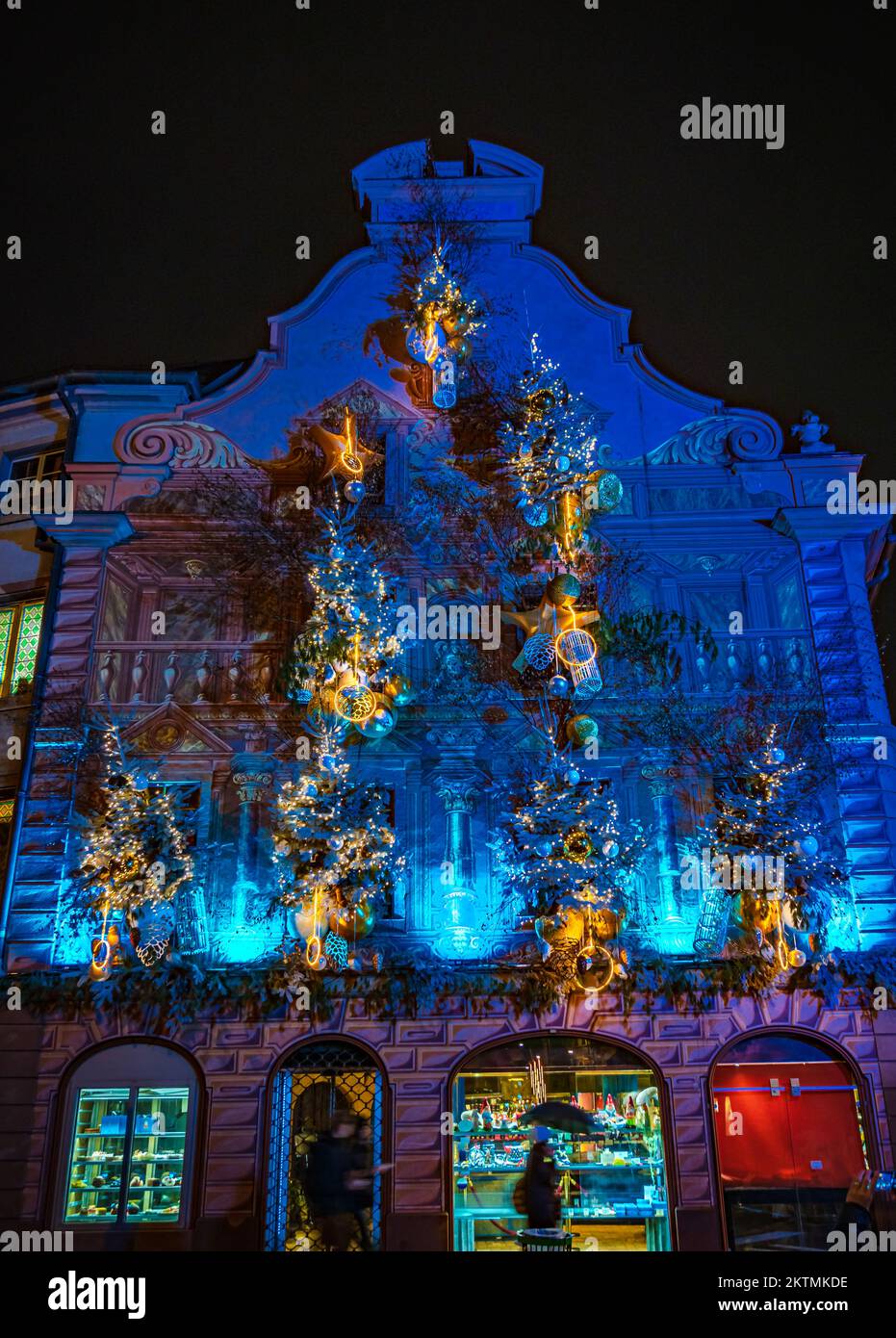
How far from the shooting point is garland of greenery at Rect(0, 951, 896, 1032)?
1355 centimetres

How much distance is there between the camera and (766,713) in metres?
15.5

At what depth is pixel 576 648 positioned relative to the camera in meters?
15.4

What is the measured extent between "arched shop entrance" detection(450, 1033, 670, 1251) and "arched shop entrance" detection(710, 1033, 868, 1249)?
35.5 inches

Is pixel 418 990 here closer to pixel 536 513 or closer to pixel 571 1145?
pixel 571 1145

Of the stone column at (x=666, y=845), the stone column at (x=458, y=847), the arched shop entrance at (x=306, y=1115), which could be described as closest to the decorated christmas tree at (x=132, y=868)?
the arched shop entrance at (x=306, y=1115)

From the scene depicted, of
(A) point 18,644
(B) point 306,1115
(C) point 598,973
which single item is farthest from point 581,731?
(A) point 18,644

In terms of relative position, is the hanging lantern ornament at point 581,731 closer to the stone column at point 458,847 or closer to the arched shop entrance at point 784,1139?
the stone column at point 458,847

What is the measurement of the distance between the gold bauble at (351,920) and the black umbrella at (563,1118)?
3251 millimetres

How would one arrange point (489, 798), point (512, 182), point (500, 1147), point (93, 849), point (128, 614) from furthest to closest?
point (512, 182), point (128, 614), point (489, 798), point (93, 849), point (500, 1147)

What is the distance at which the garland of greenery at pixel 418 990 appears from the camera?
44.5 ft

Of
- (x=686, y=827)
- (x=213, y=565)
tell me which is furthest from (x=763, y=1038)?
(x=213, y=565)

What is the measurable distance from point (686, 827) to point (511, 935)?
9.85 feet

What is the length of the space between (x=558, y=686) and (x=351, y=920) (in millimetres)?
4470

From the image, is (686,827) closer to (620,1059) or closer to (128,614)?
(620,1059)
